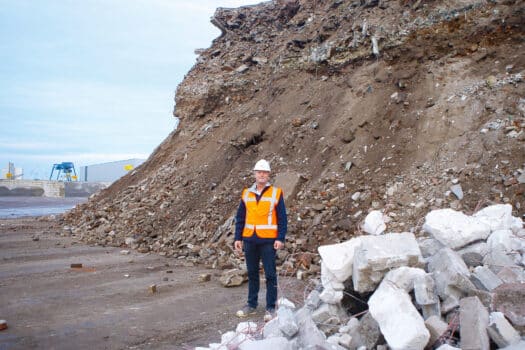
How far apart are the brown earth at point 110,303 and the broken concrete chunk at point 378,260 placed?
172 centimetres

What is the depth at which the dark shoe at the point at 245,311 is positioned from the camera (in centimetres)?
539

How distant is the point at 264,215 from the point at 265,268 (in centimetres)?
67

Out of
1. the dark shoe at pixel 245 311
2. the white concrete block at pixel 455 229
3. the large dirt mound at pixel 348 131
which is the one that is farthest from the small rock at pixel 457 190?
the dark shoe at pixel 245 311

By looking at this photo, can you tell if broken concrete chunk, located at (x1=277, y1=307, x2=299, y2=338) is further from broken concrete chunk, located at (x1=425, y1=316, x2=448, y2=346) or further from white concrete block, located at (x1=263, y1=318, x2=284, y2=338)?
broken concrete chunk, located at (x1=425, y1=316, x2=448, y2=346)

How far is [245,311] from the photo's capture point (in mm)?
5457

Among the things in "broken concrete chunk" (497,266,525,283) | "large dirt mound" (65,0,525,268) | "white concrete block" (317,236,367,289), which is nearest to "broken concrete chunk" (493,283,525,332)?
"broken concrete chunk" (497,266,525,283)

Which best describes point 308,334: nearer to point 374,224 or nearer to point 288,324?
point 288,324

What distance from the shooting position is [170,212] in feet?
39.1

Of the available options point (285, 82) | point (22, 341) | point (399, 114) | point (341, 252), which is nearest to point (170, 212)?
point (285, 82)

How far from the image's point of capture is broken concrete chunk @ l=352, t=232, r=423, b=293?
3979 mm

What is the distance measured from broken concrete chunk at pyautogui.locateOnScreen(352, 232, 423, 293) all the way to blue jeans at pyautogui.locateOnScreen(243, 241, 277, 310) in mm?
1356

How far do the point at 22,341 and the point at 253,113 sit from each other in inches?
391

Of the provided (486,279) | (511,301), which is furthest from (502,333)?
(486,279)

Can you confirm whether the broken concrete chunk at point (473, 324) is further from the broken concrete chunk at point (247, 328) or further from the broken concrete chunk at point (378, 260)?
the broken concrete chunk at point (247, 328)
